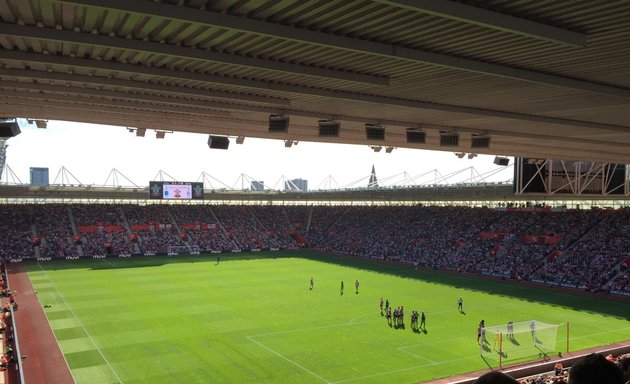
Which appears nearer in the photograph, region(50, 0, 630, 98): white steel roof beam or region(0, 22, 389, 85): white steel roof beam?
region(50, 0, 630, 98): white steel roof beam

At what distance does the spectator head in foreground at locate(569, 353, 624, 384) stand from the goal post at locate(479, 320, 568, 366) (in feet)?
79.1

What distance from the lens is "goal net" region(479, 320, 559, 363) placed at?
2592 centimetres

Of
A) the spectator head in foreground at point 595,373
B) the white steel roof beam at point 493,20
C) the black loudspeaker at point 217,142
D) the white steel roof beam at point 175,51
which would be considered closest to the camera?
the spectator head in foreground at point 595,373

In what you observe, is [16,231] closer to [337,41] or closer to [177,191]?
[177,191]

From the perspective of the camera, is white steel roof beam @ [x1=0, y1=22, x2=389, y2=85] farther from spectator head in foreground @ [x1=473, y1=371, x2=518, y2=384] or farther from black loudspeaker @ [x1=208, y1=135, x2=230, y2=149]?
spectator head in foreground @ [x1=473, y1=371, x2=518, y2=384]

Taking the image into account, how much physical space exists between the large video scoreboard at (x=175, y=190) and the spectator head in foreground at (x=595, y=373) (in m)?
74.9

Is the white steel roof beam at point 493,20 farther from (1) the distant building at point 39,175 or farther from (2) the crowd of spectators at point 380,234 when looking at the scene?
(1) the distant building at point 39,175

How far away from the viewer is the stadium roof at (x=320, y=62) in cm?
963

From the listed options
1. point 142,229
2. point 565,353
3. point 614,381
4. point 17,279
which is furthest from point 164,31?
point 142,229

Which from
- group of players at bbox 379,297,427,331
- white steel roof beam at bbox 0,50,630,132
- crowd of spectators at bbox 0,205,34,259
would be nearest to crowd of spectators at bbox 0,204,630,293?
crowd of spectators at bbox 0,205,34,259

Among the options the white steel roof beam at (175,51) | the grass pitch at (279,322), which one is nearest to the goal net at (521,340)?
the grass pitch at (279,322)

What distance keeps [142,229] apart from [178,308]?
4224 cm

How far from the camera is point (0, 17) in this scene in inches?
401

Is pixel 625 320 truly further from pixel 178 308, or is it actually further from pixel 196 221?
pixel 196 221
